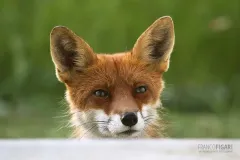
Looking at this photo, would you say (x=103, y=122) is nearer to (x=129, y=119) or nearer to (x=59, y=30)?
(x=129, y=119)

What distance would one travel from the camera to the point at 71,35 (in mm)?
2018

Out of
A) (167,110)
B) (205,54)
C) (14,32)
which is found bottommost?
(167,110)

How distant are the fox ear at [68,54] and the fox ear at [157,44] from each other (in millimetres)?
169

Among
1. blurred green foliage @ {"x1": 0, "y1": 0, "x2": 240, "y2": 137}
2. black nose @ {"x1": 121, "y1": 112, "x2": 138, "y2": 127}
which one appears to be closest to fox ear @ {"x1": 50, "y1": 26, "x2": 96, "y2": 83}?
blurred green foliage @ {"x1": 0, "y1": 0, "x2": 240, "y2": 137}

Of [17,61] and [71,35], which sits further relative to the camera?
[17,61]

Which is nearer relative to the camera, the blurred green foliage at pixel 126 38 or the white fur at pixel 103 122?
the white fur at pixel 103 122

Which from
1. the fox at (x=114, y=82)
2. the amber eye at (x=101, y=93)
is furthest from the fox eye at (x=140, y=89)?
the amber eye at (x=101, y=93)

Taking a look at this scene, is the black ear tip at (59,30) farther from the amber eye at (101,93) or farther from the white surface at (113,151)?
the white surface at (113,151)

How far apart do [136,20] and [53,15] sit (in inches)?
12.0

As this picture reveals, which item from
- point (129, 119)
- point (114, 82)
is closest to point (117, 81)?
point (114, 82)

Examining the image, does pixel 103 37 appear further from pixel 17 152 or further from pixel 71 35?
pixel 17 152

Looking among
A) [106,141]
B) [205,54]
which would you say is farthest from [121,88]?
[205,54]

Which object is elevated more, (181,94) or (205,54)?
(205,54)

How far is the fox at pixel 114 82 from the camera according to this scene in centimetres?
201
